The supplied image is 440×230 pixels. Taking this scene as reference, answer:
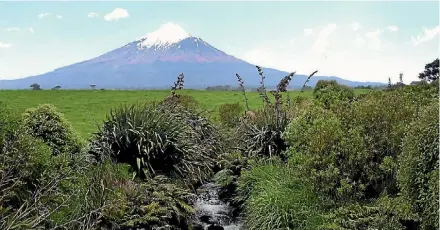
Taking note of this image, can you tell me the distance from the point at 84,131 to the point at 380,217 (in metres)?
14.6

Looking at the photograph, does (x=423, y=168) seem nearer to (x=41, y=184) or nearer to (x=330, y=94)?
(x=41, y=184)

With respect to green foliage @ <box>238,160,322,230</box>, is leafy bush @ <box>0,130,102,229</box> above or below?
above

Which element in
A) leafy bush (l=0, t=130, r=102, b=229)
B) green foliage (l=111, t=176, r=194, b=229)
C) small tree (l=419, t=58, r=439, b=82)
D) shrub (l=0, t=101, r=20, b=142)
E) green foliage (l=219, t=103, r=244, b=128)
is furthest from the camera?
small tree (l=419, t=58, r=439, b=82)

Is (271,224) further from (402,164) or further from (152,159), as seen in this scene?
(152,159)

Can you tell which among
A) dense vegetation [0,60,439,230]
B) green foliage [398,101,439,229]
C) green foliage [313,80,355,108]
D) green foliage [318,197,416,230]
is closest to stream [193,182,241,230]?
dense vegetation [0,60,439,230]

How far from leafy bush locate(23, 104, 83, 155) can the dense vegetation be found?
3 cm

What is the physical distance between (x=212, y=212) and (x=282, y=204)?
252 centimetres

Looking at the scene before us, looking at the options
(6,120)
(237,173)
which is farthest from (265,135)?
(6,120)

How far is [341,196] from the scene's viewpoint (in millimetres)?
7141

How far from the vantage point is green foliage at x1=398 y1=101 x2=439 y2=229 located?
5.29 meters

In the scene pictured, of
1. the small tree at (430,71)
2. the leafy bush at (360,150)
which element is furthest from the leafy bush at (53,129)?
the small tree at (430,71)

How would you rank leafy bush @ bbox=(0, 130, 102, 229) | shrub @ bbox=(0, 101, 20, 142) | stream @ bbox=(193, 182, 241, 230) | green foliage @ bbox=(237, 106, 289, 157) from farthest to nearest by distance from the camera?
green foliage @ bbox=(237, 106, 289, 157) → stream @ bbox=(193, 182, 241, 230) → shrub @ bbox=(0, 101, 20, 142) → leafy bush @ bbox=(0, 130, 102, 229)

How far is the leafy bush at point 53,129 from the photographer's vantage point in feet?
32.8

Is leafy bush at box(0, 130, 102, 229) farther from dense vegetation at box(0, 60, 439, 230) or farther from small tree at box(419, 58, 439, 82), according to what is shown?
small tree at box(419, 58, 439, 82)
